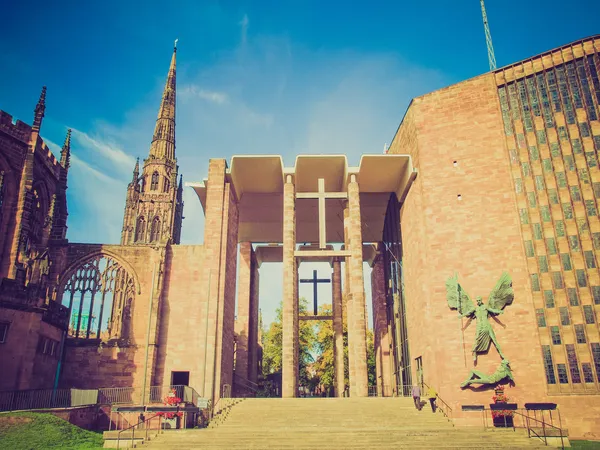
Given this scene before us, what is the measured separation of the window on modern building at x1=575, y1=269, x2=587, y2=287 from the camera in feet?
70.5

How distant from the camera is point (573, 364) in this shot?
2081cm

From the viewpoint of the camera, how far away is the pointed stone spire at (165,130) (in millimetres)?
67125

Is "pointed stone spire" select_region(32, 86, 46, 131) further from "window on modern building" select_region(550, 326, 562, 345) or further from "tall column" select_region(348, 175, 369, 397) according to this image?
"window on modern building" select_region(550, 326, 562, 345)

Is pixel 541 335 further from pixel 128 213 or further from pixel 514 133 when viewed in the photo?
pixel 128 213

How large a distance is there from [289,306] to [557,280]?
1307 centimetres

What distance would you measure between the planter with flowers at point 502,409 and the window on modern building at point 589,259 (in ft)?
22.5

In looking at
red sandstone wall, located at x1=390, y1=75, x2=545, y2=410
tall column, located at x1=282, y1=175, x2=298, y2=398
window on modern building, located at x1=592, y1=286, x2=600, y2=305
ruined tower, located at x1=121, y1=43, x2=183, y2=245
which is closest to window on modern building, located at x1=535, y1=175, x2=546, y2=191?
red sandstone wall, located at x1=390, y1=75, x2=545, y2=410

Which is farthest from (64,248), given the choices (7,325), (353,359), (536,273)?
(536,273)

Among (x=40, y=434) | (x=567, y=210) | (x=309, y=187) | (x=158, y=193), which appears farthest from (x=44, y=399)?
(x=158, y=193)

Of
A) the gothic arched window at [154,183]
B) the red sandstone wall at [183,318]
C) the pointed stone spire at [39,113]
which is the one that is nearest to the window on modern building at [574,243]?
the red sandstone wall at [183,318]

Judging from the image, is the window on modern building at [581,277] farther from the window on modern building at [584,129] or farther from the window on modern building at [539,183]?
the window on modern building at [584,129]

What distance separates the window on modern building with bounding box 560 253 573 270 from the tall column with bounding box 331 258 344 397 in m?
14.0

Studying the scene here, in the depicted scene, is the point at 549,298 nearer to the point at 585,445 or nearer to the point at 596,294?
the point at 596,294

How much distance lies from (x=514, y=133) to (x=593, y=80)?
4453 millimetres
